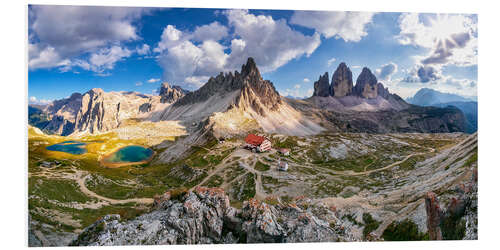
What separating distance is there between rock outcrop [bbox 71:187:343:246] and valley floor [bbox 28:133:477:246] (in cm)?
149

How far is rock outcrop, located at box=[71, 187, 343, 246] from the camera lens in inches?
442

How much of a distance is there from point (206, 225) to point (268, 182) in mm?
23233

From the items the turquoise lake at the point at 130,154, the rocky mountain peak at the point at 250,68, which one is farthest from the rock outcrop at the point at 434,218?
the rocky mountain peak at the point at 250,68

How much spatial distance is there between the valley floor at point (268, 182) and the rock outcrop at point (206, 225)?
1.49 m

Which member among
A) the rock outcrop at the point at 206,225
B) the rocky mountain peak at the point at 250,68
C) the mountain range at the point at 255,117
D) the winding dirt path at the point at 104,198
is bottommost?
the winding dirt path at the point at 104,198

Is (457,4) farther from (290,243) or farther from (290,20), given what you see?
(290,243)

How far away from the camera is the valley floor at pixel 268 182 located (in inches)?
622

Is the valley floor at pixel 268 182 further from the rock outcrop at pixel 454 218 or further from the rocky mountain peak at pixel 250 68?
the rocky mountain peak at pixel 250 68

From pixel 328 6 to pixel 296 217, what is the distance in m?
17.3

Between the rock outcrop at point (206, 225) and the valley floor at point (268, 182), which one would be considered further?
the valley floor at point (268, 182)

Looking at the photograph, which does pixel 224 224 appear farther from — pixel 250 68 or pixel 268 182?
pixel 250 68

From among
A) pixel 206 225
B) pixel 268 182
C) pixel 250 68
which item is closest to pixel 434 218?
pixel 206 225

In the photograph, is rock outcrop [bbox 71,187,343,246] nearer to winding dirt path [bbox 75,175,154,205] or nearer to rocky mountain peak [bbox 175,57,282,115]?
winding dirt path [bbox 75,175,154,205]

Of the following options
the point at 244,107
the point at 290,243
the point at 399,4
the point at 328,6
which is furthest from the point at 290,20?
the point at 244,107
